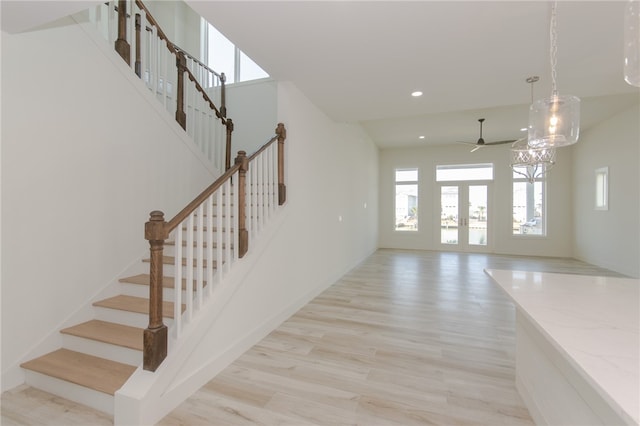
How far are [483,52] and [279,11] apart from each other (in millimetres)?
1912

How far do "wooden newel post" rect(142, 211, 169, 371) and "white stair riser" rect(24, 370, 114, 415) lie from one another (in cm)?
36

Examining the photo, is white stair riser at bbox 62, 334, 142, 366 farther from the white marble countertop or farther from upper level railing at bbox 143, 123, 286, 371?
the white marble countertop

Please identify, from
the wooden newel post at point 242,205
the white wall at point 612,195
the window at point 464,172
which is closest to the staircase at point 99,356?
the wooden newel post at point 242,205

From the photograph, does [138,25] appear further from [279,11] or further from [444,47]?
[444,47]

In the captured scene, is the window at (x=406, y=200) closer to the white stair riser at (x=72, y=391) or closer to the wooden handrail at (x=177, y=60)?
the wooden handrail at (x=177, y=60)

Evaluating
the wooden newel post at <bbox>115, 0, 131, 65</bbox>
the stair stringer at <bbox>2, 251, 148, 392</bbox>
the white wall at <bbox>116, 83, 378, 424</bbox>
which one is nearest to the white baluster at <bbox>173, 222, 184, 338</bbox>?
the white wall at <bbox>116, 83, 378, 424</bbox>

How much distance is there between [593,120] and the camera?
20.8 feet

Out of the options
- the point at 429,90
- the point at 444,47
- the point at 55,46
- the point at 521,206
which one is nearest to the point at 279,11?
the point at 444,47

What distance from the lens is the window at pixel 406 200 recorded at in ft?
31.1

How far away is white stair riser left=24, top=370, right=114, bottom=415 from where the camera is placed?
75.0 inches

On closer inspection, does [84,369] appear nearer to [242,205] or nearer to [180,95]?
[242,205]

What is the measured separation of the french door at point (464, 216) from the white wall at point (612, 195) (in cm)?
210

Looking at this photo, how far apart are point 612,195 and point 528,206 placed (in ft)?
7.83

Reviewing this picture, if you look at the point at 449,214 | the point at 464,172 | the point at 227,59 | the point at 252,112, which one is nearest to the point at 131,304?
the point at 252,112
